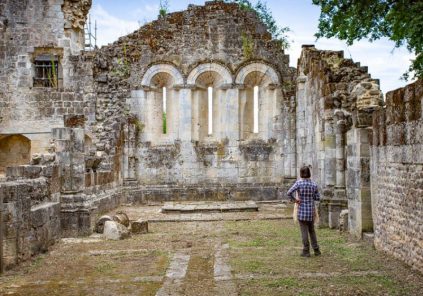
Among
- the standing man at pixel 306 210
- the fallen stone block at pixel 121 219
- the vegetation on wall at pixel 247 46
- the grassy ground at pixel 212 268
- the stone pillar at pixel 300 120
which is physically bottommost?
the grassy ground at pixel 212 268

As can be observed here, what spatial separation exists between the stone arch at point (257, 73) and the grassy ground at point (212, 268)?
331 inches

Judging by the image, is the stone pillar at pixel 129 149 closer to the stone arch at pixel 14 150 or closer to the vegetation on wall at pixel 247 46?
the stone arch at pixel 14 150

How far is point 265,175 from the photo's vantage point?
61.2 ft

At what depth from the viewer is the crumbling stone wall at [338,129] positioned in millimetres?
10086

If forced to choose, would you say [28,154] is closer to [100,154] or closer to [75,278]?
[100,154]

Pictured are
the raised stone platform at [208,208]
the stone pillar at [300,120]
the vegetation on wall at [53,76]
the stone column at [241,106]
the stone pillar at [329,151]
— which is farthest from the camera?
the vegetation on wall at [53,76]

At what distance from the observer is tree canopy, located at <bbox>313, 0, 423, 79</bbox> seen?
44.1ft

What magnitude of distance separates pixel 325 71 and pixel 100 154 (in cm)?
715

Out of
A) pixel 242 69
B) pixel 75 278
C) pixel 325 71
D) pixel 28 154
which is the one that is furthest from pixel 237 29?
pixel 75 278

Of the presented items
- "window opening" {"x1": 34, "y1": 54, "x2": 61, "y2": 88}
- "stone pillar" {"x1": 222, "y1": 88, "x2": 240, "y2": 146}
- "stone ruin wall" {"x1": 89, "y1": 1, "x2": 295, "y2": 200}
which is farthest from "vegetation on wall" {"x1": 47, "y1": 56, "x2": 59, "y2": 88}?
"stone pillar" {"x1": 222, "y1": 88, "x2": 240, "y2": 146}

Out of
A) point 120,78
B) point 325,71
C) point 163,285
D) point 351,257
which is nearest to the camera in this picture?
point 163,285

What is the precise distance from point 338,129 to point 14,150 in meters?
12.2

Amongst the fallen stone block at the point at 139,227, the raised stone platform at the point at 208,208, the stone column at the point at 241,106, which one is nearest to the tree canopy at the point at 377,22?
the stone column at the point at 241,106

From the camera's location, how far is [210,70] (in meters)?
18.6
